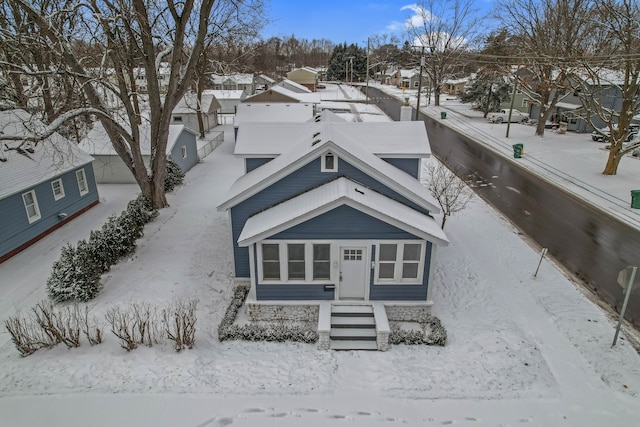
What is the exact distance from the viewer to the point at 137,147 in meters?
19.3

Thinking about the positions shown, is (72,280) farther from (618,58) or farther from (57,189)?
(618,58)

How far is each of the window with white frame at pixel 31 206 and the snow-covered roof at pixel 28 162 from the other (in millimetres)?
539

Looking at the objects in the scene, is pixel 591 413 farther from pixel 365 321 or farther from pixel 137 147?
pixel 137 147

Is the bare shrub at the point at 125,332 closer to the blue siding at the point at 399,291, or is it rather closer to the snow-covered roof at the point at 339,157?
the snow-covered roof at the point at 339,157

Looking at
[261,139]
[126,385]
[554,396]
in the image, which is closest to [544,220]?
[554,396]

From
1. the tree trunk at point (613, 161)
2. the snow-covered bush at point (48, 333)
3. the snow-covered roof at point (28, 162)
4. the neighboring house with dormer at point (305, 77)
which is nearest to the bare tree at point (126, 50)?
the snow-covered roof at point (28, 162)

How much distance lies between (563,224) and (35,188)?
23299 mm

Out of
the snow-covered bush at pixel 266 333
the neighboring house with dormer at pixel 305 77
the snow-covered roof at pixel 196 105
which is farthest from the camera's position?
the neighboring house with dormer at pixel 305 77

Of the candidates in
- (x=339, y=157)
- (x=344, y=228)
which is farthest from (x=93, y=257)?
(x=339, y=157)

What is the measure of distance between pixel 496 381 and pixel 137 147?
675 inches

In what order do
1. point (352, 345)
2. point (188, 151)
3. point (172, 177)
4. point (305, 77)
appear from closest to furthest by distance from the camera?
1. point (352, 345)
2. point (172, 177)
3. point (188, 151)
4. point (305, 77)

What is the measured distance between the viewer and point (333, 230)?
11898mm

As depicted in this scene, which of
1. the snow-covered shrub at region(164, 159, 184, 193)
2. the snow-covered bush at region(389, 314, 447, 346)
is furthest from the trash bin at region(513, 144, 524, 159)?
the snow-covered shrub at region(164, 159, 184, 193)

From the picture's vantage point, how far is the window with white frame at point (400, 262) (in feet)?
39.5
